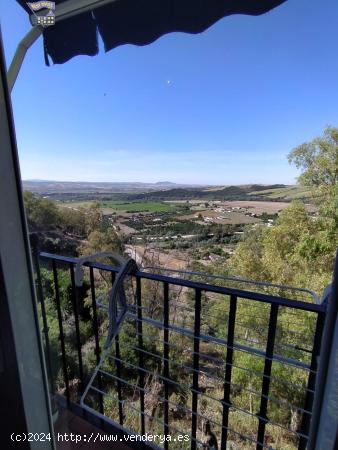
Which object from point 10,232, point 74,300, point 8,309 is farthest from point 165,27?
point 74,300

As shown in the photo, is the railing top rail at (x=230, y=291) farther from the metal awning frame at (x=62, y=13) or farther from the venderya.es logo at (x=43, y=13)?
the venderya.es logo at (x=43, y=13)

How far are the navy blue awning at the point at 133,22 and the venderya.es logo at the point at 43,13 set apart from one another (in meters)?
0.03

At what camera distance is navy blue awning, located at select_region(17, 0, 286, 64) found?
852 mm

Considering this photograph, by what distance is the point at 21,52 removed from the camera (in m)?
0.84

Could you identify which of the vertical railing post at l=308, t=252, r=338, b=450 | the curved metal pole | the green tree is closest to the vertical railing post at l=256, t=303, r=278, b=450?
the vertical railing post at l=308, t=252, r=338, b=450

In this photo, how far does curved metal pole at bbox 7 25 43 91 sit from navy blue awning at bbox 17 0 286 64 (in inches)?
2.0

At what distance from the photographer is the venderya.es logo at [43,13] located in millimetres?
917

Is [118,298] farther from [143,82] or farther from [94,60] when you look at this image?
[143,82]

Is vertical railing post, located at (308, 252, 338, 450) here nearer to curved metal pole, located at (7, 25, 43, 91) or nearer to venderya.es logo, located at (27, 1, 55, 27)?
curved metal pole, located at (7, 25, 43, 91)

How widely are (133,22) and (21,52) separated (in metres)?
0.41

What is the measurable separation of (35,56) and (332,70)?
5.76 ft

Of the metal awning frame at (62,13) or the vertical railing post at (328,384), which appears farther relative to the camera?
the metal awning frame at (62,13)

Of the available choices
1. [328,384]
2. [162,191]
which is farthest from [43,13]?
[162,191]

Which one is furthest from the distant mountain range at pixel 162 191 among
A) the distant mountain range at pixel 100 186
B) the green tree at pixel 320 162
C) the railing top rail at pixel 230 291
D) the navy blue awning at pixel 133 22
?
the green tree at pixel 320 162
